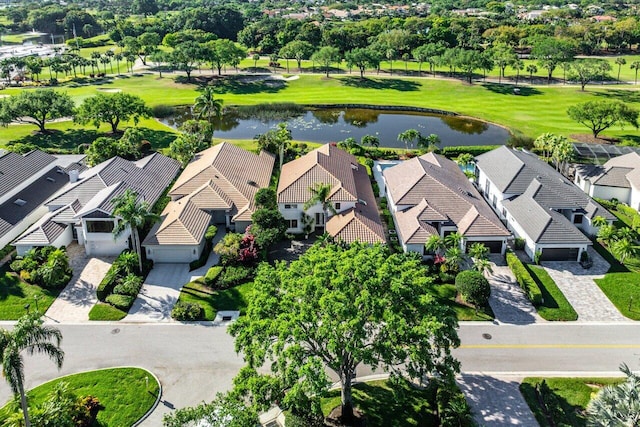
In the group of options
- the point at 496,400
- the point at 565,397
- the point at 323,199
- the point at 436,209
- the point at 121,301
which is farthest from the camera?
the point at 436,209

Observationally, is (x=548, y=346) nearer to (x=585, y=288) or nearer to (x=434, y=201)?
(x=585, y=288)

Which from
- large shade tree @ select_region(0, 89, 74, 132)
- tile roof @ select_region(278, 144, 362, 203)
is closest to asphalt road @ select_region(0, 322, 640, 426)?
tile roof @ select_region(278, 144, 362, 203)

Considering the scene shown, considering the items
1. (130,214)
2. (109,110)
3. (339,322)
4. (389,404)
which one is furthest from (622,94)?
(339,322)

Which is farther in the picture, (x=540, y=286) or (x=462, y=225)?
(x=462, y=225)

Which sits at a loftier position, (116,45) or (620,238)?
(116,45)

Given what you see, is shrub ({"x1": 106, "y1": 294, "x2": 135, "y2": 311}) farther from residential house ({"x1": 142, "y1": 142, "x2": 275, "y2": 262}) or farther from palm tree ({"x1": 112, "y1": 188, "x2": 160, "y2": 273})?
residential house ({"x1": 142, "y1": 142, "x2": 275, "y2": 262})

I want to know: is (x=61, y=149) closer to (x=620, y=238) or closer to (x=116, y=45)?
(x=620, y=238)

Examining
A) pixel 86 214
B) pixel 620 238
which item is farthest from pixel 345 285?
pixel 620 238
